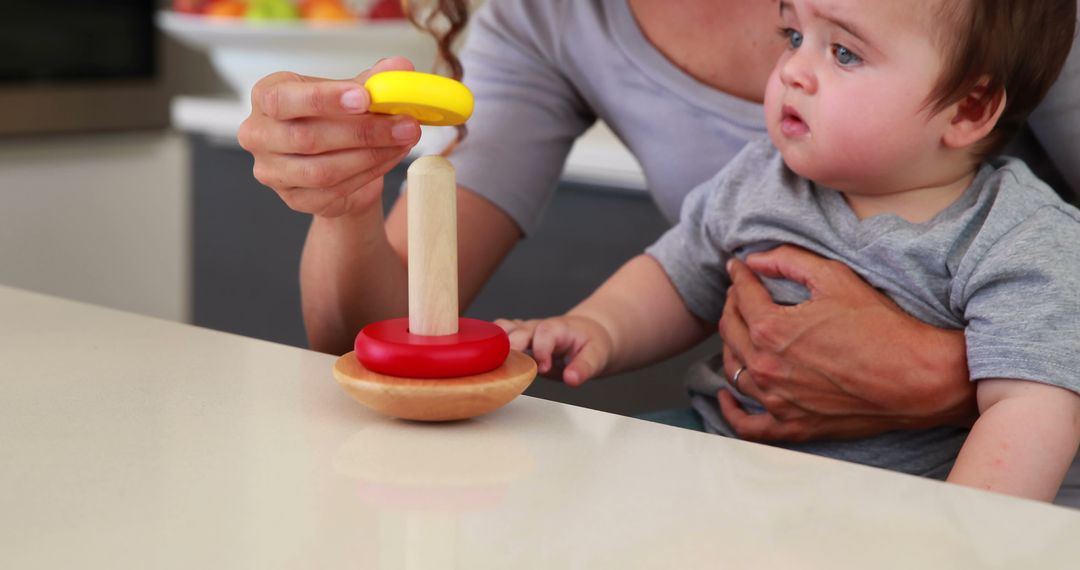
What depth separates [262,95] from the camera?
2.74 ft

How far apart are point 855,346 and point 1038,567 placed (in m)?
0.45

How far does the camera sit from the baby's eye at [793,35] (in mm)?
957

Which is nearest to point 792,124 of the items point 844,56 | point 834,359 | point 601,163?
point 844,56

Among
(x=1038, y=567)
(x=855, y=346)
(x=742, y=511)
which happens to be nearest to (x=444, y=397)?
(x=742, y=511)

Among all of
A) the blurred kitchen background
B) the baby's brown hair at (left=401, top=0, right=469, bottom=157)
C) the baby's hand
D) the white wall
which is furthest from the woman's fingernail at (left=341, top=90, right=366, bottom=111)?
the white wall

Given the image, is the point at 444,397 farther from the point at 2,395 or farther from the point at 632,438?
the point at 2,395

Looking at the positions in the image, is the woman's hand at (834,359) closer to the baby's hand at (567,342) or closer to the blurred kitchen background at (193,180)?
the baby's hand at (567,342)

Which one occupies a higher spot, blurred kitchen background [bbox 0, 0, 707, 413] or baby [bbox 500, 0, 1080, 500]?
baby [bbox 500, 0, 1080, 500]

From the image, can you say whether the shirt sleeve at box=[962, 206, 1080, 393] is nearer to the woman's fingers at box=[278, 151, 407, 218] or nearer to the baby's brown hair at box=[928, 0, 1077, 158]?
the baby's brown hair at box=[928, 0, 1077, 158]

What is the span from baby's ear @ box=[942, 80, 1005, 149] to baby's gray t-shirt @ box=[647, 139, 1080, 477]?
4cm

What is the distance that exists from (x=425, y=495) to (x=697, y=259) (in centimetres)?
58

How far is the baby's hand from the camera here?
37.2 inches

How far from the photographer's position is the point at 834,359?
0.95 m

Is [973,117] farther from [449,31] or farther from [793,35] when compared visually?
[449,31]
